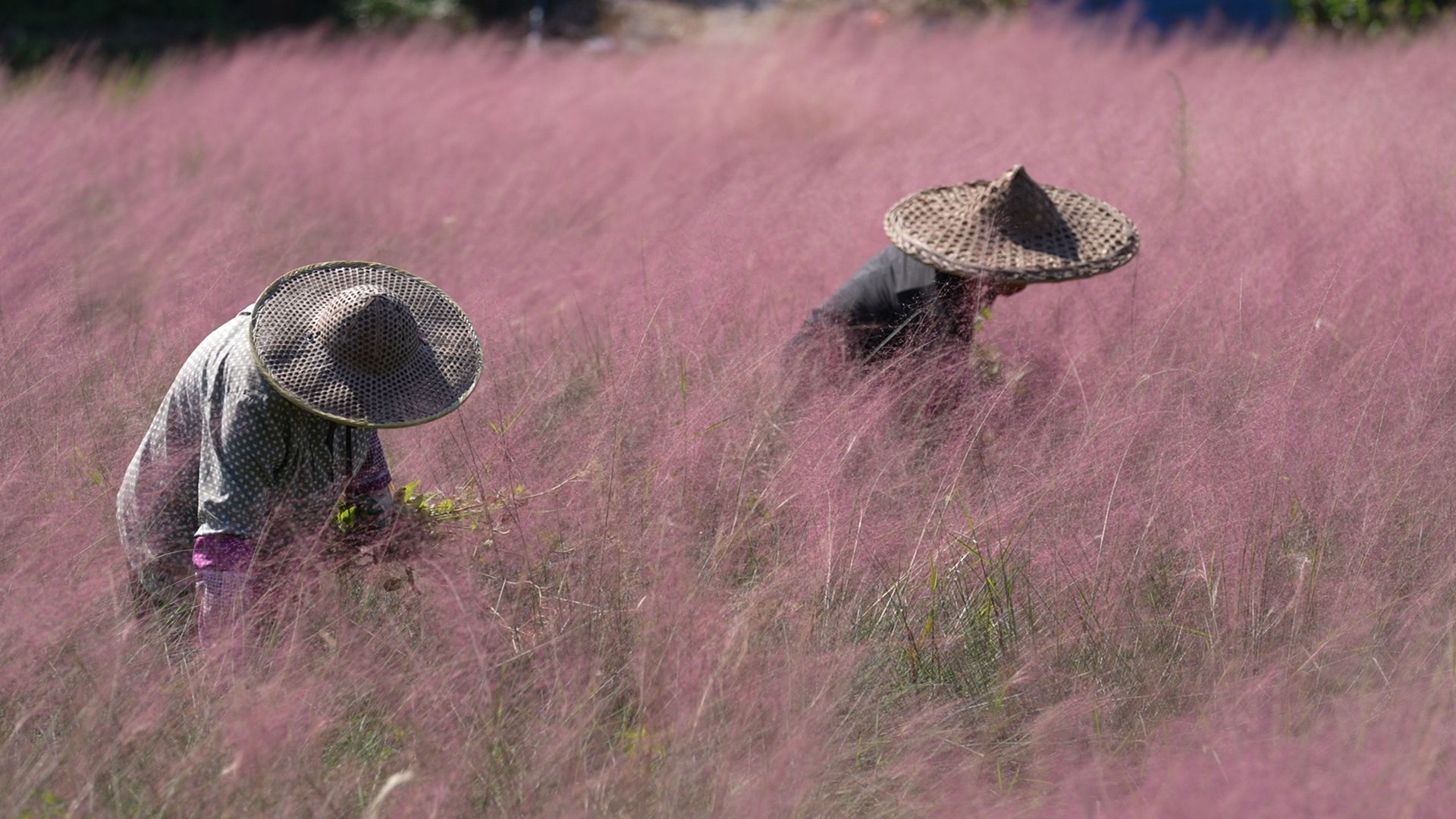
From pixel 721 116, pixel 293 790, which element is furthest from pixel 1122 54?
pixel 293 790

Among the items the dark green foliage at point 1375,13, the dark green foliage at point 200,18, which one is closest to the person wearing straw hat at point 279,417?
the dark green foliage at point 200,18

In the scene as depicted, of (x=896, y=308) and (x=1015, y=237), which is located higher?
(x=1015, y=237)

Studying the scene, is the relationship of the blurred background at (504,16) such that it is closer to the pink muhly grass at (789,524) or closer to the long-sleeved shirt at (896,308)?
the pink muhly grass at (789,524)

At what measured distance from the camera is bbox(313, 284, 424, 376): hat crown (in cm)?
204

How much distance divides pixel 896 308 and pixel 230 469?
5.66 feet

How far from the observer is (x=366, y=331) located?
2049mm

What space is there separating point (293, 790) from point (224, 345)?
0.71 m

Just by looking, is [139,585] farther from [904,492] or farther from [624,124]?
[624,124]

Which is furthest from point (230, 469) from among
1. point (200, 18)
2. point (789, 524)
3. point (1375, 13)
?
point (200, 18)

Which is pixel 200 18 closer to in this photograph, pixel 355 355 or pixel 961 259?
pixel 961 259

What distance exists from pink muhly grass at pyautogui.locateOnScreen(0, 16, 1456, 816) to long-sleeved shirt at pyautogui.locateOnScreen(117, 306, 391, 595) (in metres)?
0.12

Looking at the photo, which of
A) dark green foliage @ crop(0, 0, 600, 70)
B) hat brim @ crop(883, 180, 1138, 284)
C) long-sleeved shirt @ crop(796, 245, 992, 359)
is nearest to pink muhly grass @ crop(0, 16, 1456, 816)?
long-sleeved shirt @ crop(796, 245, 992, 359)

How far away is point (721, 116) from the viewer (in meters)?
6.00

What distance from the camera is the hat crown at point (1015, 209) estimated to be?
3.01 meters
